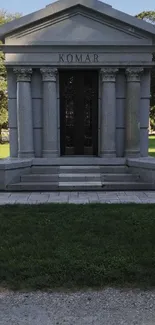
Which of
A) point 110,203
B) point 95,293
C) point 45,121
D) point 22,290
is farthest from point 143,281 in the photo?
point 45,121

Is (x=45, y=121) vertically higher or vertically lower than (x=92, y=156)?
higher

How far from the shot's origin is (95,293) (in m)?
3.33

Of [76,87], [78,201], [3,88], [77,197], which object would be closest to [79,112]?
[76,87]

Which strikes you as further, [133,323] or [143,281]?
[143,281]

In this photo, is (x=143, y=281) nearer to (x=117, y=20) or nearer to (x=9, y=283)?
(x=9, y=283)

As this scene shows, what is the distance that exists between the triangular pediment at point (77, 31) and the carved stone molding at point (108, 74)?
74 cm

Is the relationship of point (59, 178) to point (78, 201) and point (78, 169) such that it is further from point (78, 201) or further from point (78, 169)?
point (78, 201)

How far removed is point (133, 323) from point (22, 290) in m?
1.14

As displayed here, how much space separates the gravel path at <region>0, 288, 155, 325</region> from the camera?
2875 mm

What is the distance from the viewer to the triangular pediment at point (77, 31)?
9039 mm

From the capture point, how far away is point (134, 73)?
9117 mm

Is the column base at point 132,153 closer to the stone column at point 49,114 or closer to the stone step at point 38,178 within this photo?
the stone column at point 49,114

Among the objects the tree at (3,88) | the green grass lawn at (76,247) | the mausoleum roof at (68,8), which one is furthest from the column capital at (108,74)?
the tree at (3,88)

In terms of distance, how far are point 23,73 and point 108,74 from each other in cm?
224
